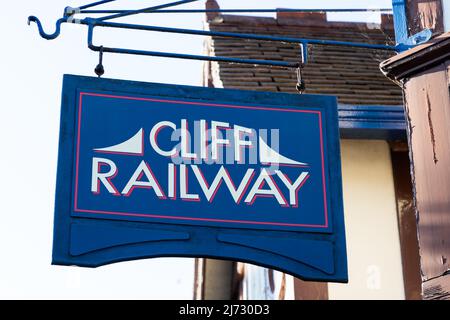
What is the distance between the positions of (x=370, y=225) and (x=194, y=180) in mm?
4672

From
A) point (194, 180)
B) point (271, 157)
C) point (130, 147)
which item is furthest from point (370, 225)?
point (130, 147)

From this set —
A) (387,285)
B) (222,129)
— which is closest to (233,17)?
(387,285)

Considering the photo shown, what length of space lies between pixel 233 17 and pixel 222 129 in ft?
21.0

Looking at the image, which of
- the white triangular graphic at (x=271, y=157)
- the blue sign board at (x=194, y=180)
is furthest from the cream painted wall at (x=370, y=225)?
the white triangular graphic at (x=271, y=157)

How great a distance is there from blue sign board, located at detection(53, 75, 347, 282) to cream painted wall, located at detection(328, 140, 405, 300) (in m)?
4.00

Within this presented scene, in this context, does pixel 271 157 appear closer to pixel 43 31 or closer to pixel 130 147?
pixel 130 147

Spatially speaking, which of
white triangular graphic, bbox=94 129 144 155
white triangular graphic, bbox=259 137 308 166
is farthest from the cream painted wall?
white triangular graphic, bbox=94 129 144 155

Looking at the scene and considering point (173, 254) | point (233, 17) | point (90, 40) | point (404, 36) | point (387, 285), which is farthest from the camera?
point (233, 17)

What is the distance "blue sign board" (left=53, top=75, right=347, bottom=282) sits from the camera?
6.68 meters

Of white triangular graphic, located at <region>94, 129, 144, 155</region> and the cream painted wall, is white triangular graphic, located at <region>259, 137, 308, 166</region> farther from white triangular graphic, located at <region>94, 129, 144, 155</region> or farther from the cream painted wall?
the cream painted wall

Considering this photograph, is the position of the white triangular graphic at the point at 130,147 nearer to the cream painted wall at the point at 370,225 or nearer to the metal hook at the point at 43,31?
the metal hook at the point at 43,31

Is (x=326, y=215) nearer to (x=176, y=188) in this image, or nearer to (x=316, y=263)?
(x=316, y=263)

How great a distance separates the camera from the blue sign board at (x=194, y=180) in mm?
6680

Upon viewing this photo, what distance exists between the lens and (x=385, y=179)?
37.5 feet
